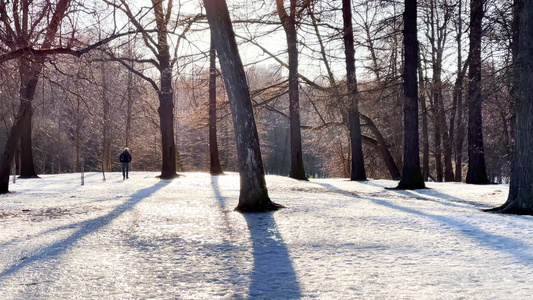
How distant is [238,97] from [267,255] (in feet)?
13.4

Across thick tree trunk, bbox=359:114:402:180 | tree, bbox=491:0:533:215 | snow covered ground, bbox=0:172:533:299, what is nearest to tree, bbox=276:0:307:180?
thick tree trunk, bbox=359:114:402:180

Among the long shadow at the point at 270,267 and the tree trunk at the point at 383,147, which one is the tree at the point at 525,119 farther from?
the tree trunk at the point at 383,147

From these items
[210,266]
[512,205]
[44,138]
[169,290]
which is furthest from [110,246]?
[44,138]

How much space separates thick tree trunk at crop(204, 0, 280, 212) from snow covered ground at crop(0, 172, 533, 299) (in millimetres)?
781

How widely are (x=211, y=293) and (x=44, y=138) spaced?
37960 mm

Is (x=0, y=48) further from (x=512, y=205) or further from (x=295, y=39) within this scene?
(x=295, y=39)

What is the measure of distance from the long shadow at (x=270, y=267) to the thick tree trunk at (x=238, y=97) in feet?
5.05

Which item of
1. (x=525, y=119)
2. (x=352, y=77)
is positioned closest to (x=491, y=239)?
(x=525, y=119)

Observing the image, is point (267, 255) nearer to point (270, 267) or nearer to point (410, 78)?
point (270, 267)

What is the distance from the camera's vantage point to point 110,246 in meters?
6.14

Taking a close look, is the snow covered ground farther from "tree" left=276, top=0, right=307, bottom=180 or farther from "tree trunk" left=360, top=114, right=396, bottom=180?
"tree trunk" left=360, top=114, right=396, bottom=180

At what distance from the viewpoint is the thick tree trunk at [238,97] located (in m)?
8.91

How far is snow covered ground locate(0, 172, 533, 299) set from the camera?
421 cm

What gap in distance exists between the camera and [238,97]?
29.3 feet
